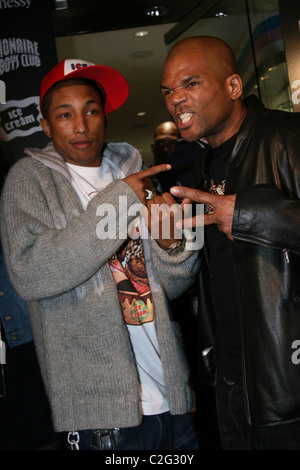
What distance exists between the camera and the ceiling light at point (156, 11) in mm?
4828

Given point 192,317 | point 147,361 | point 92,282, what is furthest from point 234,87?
point 192,317

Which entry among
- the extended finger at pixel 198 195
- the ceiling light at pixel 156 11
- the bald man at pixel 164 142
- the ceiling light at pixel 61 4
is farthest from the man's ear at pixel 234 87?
the ceiling light at pixel 156 11

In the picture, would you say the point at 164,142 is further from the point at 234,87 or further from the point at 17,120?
the point at 234,87

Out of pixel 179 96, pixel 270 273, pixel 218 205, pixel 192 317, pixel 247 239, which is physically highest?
pixel 179 96

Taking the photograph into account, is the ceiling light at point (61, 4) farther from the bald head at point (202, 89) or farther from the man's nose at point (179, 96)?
the man's nose at point (179, 96)

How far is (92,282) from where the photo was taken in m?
1.68

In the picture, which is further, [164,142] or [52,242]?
[164,142]

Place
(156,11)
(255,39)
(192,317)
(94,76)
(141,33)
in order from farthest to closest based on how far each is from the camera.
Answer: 1. (141,33)
2. (156,11)
3. (255,39)
4. (192,317)
5. (94,76)

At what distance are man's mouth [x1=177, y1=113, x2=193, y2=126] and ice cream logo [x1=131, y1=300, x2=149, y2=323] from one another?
0.73 meters

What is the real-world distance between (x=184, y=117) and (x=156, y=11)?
3592mm

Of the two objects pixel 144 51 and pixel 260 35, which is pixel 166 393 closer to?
pixel 260 35

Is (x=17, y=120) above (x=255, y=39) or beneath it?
beneath

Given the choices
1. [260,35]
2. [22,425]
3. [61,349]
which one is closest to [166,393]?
[61,349]

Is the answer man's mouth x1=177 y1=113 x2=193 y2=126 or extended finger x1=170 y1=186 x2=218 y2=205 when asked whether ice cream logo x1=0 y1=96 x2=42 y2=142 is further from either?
extended finger x1=170 y1=186 x2=218 y2=205
